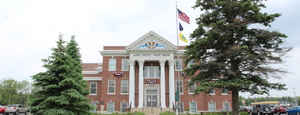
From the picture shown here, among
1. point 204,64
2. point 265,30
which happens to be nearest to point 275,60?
point 265,30

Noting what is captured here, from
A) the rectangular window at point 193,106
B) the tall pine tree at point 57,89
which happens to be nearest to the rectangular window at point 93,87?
the rectangular window at point 193,106

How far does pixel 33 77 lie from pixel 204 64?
14005 mm

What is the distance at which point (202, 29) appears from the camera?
847 inches

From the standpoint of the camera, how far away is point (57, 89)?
18.9 metres

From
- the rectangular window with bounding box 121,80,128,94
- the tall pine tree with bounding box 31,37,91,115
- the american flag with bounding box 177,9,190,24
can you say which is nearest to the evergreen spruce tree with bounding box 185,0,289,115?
the american flag with bounding box 177,9,190,24

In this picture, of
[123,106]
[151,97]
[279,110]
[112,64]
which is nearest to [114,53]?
[112,64]

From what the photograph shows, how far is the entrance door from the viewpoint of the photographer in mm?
37562

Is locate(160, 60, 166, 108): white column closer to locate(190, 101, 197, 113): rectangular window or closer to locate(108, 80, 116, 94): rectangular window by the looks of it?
locate(190, 101, 197, 113): rectangular window

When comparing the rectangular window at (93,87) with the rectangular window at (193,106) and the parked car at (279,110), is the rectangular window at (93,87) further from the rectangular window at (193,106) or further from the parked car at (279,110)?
the parked car at (279,110)

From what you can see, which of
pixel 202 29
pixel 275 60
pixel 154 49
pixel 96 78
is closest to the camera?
pixel 275 60

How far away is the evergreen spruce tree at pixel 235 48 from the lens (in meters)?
19.6

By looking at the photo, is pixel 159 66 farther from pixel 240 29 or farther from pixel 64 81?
pixel 64 81

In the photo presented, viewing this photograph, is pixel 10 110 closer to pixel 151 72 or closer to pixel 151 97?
pixel 151 97

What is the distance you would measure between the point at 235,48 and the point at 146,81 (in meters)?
20.7
